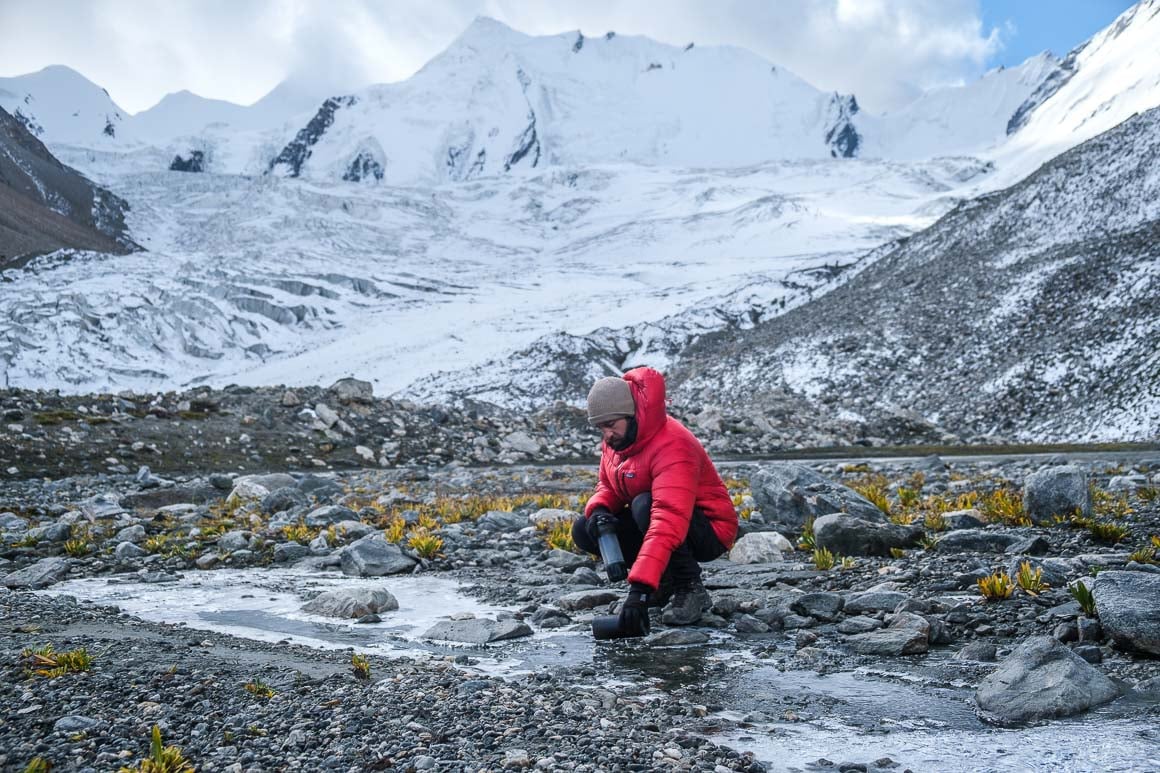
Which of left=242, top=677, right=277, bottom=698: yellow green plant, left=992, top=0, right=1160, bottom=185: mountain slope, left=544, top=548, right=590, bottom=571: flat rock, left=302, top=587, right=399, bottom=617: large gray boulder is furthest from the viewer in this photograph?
left=992, top=0, right=1160, bottom=185: mountain slope

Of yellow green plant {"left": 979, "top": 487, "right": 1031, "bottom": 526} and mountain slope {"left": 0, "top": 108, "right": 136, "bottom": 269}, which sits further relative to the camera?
mountain slope {"left": 0, "top": 108, "right": 136, "bottom": 269}

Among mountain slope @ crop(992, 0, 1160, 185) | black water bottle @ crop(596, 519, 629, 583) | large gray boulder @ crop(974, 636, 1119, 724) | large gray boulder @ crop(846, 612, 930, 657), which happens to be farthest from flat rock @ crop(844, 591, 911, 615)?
mountain slope @ crop(992, 0, 1160, 185)

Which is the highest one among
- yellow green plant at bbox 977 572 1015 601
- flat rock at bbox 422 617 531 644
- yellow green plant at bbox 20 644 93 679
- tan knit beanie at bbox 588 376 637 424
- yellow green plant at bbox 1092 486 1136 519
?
tan knit beanie at bbox 588 376 637 424

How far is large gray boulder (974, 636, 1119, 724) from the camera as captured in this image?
3.53 meters

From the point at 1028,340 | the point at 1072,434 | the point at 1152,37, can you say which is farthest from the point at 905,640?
the point at 1152,37

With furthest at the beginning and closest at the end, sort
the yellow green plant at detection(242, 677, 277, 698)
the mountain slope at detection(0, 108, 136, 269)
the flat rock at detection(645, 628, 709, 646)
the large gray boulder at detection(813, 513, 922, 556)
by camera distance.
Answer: the mountain slope at detection(0, 108, 136, 269)
the large gray boulder at detection(813, 513, 922, 556)
the flat rock at detection(645, 628, 709, 646)
the yellow green plant at detection(242, 677, 277, 698)

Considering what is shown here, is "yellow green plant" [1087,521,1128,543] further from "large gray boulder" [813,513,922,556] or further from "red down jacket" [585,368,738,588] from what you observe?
"red down jacket" [585,368,738,588]

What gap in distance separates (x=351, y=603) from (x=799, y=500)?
18.8 feet

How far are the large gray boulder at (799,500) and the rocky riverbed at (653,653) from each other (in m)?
0.04

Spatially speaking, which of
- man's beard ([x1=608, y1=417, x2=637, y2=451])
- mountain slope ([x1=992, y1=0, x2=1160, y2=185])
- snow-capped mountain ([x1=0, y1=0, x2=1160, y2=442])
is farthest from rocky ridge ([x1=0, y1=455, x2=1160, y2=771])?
mountain slope ([x1=992, y1=0, x2=1160, y2=185])

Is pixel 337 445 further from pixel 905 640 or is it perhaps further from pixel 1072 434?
pixel 1072 434

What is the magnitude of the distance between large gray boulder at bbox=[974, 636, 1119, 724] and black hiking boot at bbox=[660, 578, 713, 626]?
222cm

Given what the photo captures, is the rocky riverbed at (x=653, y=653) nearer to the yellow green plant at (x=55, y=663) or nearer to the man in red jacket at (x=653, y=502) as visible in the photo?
the yellow green plant at (x=55, y=663)

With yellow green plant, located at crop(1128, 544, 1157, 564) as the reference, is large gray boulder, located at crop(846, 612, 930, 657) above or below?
below
